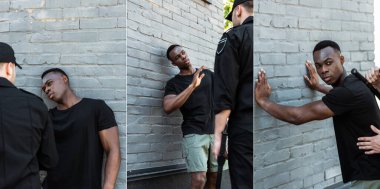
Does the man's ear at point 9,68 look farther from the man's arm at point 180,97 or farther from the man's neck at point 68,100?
the man's arm at point 180,97

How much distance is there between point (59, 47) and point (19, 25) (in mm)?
255

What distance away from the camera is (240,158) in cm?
240

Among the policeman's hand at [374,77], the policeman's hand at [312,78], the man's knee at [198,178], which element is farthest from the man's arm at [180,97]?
the policeman's hand at [374,77]

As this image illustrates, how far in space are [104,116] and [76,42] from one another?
17.5 inches

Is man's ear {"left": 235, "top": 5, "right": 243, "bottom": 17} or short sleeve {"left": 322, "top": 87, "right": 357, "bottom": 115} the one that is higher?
man's ear {"left": 235, "top": 5, "right": 243, "bottom": 17}

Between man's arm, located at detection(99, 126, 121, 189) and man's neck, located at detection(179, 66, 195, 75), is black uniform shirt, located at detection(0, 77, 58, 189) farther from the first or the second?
man's neck, located at detection(179, 66, 195, 75)

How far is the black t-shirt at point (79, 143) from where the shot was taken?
2504 mm

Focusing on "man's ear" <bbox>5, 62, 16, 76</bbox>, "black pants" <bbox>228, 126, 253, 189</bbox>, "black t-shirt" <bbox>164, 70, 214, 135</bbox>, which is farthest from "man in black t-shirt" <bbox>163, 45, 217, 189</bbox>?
"man's ear" <bbox>5, 62, 16, 76</bbox>

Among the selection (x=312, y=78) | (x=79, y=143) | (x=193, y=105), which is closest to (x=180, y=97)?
(x=193, y=105)

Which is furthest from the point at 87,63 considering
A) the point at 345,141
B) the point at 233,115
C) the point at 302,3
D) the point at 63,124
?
the point at 345,141

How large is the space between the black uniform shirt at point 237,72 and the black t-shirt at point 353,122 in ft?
1.36

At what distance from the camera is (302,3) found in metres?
2.21

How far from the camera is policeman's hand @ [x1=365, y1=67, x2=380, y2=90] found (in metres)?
2.09

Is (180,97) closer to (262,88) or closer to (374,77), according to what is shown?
(262,88)
